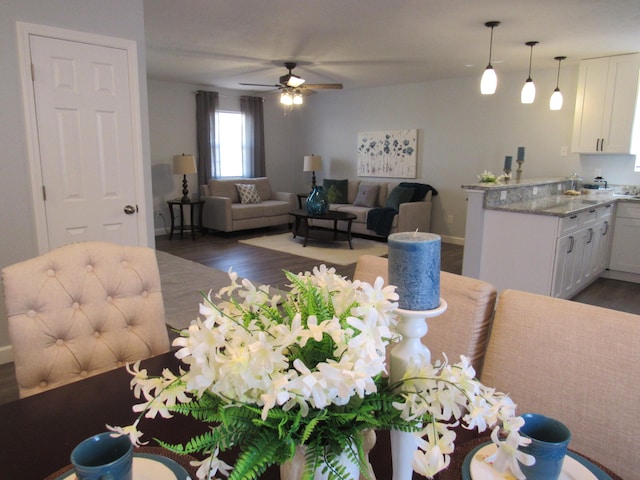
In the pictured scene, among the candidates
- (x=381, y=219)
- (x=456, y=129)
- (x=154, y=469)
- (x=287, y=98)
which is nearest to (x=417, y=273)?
(x=154, y=469)

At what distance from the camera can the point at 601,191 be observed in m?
5.21

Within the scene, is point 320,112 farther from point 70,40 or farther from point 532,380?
point 532,380

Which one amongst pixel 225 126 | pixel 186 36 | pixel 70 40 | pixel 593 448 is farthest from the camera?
pixel 225 126

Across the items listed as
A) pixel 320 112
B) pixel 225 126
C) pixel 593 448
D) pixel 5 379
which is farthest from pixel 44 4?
pixel 320 112

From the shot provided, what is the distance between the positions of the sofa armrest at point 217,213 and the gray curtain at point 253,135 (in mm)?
1357

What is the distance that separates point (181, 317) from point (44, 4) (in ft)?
7.59

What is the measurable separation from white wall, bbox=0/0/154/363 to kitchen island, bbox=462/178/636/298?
3092 mm

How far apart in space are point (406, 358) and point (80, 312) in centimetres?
116

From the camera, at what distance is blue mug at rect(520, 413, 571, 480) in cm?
62

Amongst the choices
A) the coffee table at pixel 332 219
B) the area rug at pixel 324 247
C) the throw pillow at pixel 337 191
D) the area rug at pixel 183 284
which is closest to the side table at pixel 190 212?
the area rug at pixel 324 247

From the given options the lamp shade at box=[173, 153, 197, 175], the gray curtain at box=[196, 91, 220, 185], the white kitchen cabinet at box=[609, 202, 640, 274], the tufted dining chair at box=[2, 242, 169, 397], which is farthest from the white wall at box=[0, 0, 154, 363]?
the white kitchen cabinet at box=[609, 202, 640, 274]

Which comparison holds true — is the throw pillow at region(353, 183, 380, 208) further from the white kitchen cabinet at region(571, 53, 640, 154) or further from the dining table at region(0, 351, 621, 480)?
the dining table at region(0, 351, 621, 480)

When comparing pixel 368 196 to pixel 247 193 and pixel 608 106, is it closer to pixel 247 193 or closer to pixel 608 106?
pixel 247 193

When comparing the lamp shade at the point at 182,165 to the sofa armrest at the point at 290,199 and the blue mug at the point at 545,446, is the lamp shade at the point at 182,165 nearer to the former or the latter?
the sofa armrest at the point at 290,199
